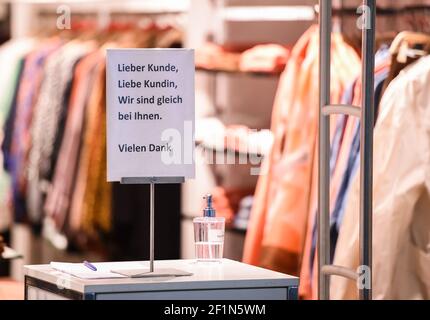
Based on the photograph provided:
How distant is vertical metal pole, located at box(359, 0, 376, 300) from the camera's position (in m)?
2.77

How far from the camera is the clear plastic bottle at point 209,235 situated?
2.65 m

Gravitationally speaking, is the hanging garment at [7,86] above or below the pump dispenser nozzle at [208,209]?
above

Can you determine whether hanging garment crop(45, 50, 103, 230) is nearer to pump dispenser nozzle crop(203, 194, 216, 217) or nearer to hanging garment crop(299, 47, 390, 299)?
hanging garment crop(299, 47, 390, 299)

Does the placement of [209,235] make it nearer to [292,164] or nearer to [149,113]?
[149,113]

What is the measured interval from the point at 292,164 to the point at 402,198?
798 millimetres

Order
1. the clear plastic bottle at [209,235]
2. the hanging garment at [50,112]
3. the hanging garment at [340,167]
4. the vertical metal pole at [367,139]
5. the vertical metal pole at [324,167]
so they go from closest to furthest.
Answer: the clear plastic bottle at [209,235], the vertical metal pole at [367,139], the vertical metal pole at [324,167], the hanging garment at [340,167], the hanging garment at [50,112]

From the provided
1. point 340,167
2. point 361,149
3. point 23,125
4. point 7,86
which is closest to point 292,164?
point 340,167

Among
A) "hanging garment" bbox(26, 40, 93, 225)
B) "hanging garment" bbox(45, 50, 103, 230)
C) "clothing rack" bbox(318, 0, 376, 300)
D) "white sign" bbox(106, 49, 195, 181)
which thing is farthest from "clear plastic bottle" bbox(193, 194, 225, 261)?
"hanging garment" bbox(26, 40, 93, 225)

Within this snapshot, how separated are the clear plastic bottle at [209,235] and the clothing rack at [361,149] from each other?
0.35 m

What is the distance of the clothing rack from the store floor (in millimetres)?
2257

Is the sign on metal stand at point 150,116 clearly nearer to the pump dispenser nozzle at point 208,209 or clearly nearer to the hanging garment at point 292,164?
the pump dispenser nozzle at point 208,209

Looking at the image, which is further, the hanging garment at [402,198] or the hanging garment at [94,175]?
the hanging garment at [94,175]

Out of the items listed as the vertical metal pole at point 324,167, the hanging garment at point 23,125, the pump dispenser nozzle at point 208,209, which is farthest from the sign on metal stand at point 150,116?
the hanging garment at point 23,125

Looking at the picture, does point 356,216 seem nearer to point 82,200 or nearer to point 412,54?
point 412,54
